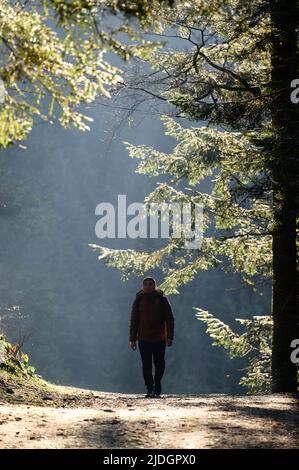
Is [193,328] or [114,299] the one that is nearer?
[193,328]

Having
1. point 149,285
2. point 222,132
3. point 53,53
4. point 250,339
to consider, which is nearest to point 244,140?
point 222,132

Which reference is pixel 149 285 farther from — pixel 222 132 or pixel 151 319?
pixel 222 132

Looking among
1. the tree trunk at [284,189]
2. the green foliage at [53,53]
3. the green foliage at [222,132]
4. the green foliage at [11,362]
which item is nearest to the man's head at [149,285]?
the green foliage at [222,132]

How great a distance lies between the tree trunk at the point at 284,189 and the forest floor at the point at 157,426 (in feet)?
5.33

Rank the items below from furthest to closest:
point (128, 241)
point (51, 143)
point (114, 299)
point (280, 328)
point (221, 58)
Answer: point (51, 143), point (128, 241), point (114, 299), point (221, 58), point (280, 328)

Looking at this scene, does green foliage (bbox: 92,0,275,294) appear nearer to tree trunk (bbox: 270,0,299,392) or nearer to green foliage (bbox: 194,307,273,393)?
tree trunk (bbox: 270,0,299,392)

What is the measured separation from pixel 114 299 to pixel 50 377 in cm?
759

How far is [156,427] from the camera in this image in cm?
496

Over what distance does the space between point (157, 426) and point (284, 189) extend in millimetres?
3626

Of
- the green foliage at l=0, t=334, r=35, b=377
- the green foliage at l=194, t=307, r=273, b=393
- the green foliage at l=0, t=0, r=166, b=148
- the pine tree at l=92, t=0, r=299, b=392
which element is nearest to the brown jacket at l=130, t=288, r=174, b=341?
the pine tree at l=92, t=0, r=299, b=392

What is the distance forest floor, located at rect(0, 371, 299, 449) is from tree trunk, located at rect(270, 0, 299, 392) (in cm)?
162

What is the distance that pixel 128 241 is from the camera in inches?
1586
